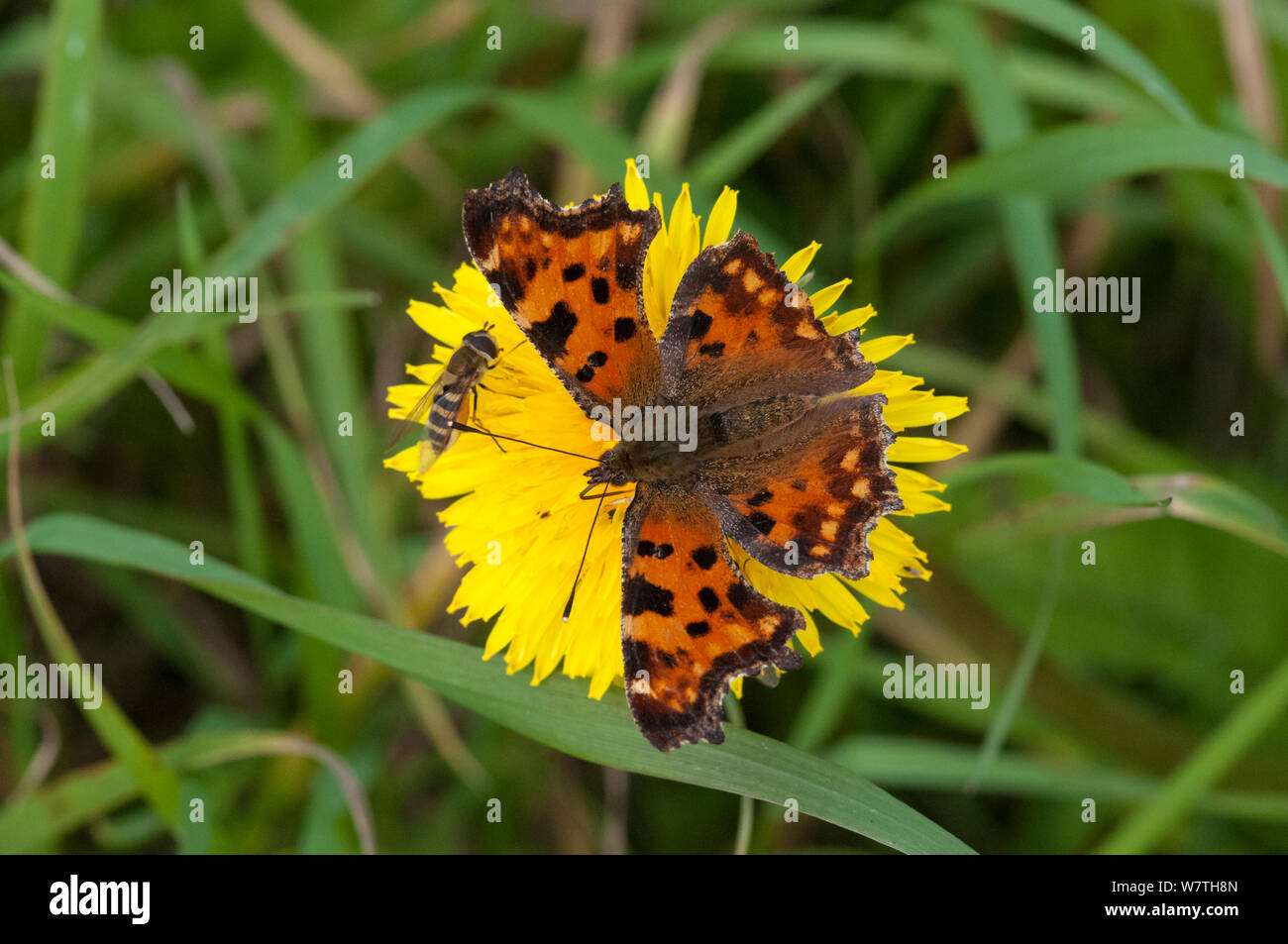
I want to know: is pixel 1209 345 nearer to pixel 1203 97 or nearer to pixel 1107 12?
pixel 1203 97

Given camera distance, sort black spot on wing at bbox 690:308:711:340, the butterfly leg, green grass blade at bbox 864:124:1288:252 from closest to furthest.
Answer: black spot on wing at bbox 690:308:711:340
the butterfly leg
green grass blade at bbox 864:124:1288:252

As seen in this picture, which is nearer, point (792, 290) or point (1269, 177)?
point (792, 290)

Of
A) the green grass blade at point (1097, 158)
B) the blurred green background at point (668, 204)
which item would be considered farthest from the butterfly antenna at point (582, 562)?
the green grass blade at point (1097, 158)

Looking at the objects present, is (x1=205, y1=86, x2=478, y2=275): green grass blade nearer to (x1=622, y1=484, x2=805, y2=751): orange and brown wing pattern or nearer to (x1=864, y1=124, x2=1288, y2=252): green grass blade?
(x1=622, y1=484, x2=805, y2=751): orange and brown wing pattern

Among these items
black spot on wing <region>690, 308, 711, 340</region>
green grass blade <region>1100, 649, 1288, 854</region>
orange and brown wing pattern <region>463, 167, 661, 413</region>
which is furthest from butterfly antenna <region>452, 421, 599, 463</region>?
green grass blade <region>1100, 649, 1288, 854</region>

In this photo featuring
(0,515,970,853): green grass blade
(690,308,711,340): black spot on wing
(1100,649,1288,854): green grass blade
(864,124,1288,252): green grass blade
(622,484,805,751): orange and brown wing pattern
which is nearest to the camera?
(622,484,805,751): orange and brown wing pattern

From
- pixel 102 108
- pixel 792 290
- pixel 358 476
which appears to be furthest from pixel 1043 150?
pixel 102 108

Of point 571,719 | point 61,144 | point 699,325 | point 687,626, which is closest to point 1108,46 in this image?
point 699,325
